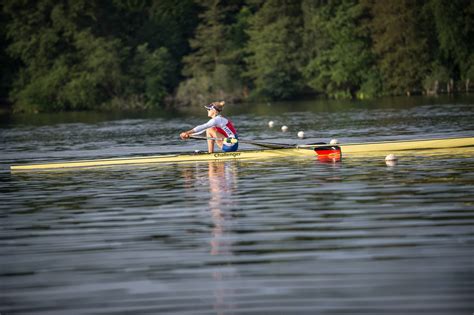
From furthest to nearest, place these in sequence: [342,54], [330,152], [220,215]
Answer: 1. [342,54]
2. [330,152]
3. [220,215]

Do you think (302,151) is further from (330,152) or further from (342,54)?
(342,54)

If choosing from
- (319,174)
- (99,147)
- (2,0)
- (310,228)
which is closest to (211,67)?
(2,0)

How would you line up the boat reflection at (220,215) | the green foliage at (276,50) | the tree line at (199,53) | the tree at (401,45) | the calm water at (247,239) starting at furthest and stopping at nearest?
the green foliage at (276,50), the tree line at (199,53), the tree at (401,45), the boat reflection at (220,215), the calm water at (247,239)

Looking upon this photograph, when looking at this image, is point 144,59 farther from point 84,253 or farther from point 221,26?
point 84,253

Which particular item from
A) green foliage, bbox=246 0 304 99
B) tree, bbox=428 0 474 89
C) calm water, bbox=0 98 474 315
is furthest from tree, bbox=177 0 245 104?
calm water, bbox=0 98 474 315

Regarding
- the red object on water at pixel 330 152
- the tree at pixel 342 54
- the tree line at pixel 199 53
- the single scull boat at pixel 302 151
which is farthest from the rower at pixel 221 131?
the tree at pixel 342 54

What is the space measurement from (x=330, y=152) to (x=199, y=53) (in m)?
68.8

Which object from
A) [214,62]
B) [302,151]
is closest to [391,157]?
[302,151]

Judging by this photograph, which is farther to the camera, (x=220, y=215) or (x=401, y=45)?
(x=401, y=45)

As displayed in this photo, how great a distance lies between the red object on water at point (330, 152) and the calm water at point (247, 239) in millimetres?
292

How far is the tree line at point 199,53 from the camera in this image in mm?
80125

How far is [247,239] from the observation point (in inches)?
447

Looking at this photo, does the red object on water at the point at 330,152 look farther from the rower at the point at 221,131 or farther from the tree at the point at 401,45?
the tree at the point at 401,45

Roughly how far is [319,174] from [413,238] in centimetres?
774
